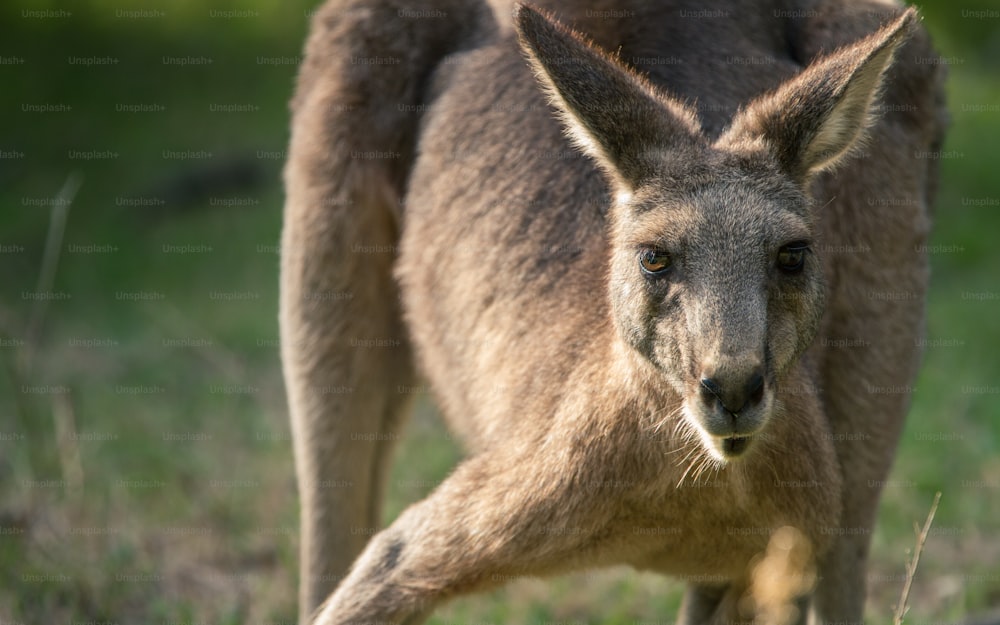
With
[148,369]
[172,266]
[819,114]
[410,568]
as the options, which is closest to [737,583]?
[410,568]

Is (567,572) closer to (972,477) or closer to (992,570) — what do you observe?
(992,570)

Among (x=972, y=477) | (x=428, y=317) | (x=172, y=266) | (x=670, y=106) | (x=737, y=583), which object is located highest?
(x=670, y=106)

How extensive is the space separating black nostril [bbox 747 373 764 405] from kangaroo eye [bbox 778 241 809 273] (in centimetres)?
45

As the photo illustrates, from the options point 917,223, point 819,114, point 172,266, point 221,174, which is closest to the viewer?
point 819,114

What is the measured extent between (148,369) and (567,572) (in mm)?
5901

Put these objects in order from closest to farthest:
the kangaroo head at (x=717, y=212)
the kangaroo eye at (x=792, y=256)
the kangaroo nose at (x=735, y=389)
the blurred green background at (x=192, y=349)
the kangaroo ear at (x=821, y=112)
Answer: the kangaroo nose at (x=735, y=389)
the kangaroo head at (x=717, y=212)
the kangaroo eye at (x=792, y=256)
the kangaroo ear at (x=821, y=112)
the blurred green background at (x=192, y=349)

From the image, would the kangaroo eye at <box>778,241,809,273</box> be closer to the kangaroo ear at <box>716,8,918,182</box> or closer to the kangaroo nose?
the kangaroo ear at <box>716,8,918,182</box>

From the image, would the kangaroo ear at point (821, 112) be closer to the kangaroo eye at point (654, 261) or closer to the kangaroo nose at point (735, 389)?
the kangaroo eye at point (654, 261)

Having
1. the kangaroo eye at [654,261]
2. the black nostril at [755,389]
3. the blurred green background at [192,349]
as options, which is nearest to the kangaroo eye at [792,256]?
the kangaroo eye at [654,261]

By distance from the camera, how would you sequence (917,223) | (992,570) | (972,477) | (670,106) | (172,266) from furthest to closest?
(172,266)
(972,477)
(992,570)
(917,223)
(670,106)

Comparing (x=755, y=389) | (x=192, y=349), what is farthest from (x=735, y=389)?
(x=192, y=349)

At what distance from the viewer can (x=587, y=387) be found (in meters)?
4.16

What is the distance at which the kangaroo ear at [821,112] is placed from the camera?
390 centimetres

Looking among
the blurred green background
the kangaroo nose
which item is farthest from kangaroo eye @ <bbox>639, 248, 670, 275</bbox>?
the blurred green background
